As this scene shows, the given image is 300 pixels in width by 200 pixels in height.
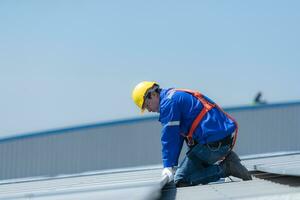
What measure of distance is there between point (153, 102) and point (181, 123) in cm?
37

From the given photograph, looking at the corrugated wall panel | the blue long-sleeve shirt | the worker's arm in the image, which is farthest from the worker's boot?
the corrugated wall panel

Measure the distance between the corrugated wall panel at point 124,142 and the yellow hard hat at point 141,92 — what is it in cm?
1230

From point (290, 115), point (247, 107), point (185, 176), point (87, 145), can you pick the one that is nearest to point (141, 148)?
point (87, 145)

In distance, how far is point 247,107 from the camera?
59.0 feet

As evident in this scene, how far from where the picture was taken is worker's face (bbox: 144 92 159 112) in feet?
18.0

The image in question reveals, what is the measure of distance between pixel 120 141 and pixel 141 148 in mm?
750

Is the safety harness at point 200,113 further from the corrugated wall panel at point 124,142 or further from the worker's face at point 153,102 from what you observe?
the corrugated wall panel at point 124,142

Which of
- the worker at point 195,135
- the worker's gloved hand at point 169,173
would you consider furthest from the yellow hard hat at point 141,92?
the worker's gloved hand at point 169,173

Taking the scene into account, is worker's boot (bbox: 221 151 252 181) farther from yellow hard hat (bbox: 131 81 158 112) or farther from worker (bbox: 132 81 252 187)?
yellow hard hat (bbox: 131 81 158 112)

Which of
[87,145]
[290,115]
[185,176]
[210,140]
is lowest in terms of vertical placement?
[87,145]

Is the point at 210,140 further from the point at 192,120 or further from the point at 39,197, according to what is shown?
the point at 39,197

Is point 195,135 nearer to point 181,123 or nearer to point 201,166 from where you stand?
point 181,123

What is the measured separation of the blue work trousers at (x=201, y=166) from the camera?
5.24 m

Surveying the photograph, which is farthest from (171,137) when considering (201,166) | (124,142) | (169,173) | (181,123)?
(124,142)
